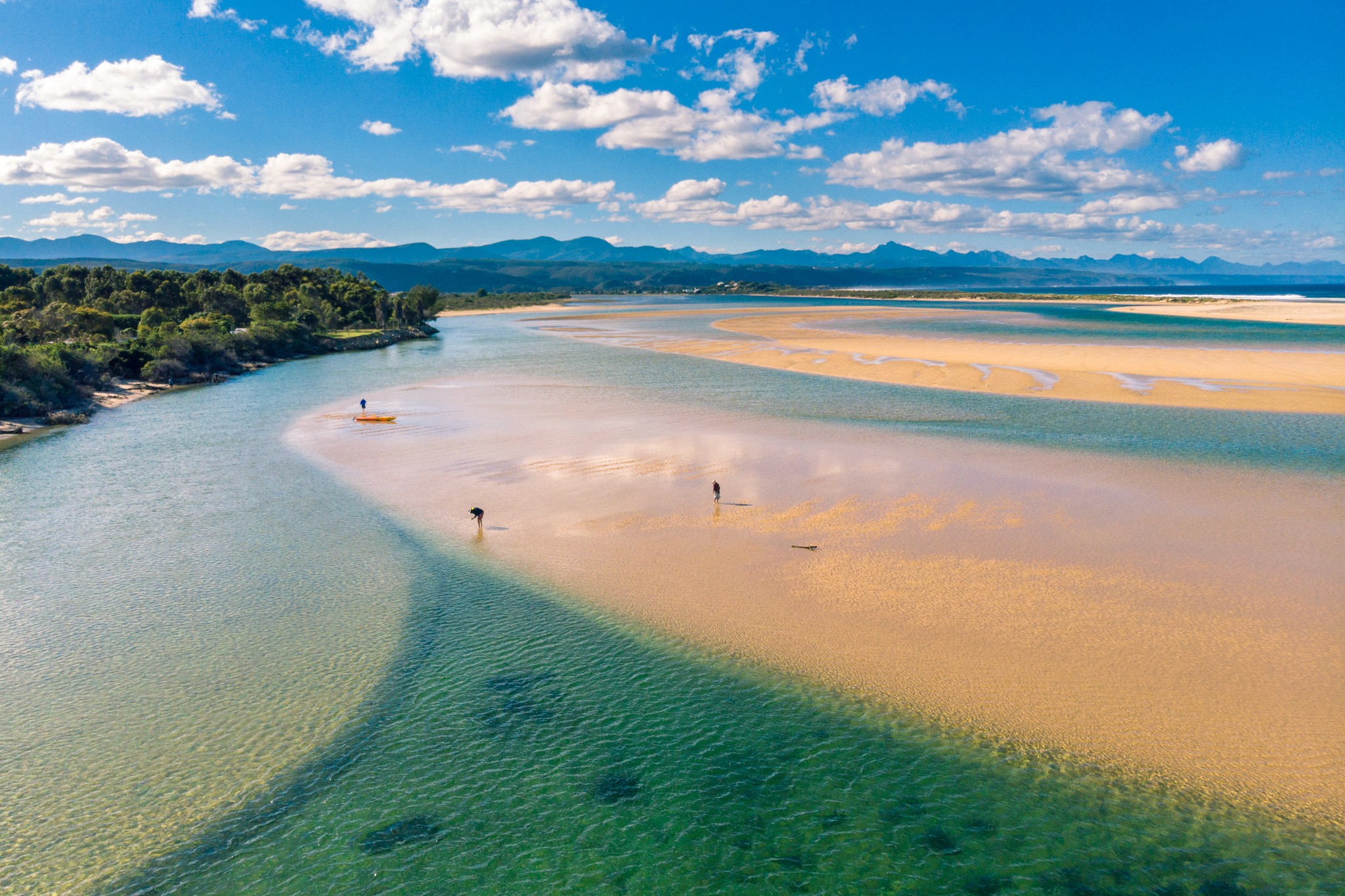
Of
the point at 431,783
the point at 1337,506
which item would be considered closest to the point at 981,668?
the point at 431,783

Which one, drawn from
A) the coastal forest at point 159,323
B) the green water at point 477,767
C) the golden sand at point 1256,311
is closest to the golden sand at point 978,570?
the green water at point 477,767

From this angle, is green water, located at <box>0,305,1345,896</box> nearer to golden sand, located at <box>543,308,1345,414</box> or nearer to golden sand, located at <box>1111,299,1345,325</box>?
golden sand, located at <box>543,308,1345,414</box>

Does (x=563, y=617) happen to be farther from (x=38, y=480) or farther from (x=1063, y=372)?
(x=1063, y=372)

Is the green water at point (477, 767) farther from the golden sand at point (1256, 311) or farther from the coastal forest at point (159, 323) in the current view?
the golden sand at point (1256, 311)

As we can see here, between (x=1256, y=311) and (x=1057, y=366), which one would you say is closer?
(x=1057, y=366)

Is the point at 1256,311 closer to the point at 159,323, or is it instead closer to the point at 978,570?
the point at 978,570

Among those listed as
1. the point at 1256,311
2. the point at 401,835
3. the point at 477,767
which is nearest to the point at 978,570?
the point at 477,767
